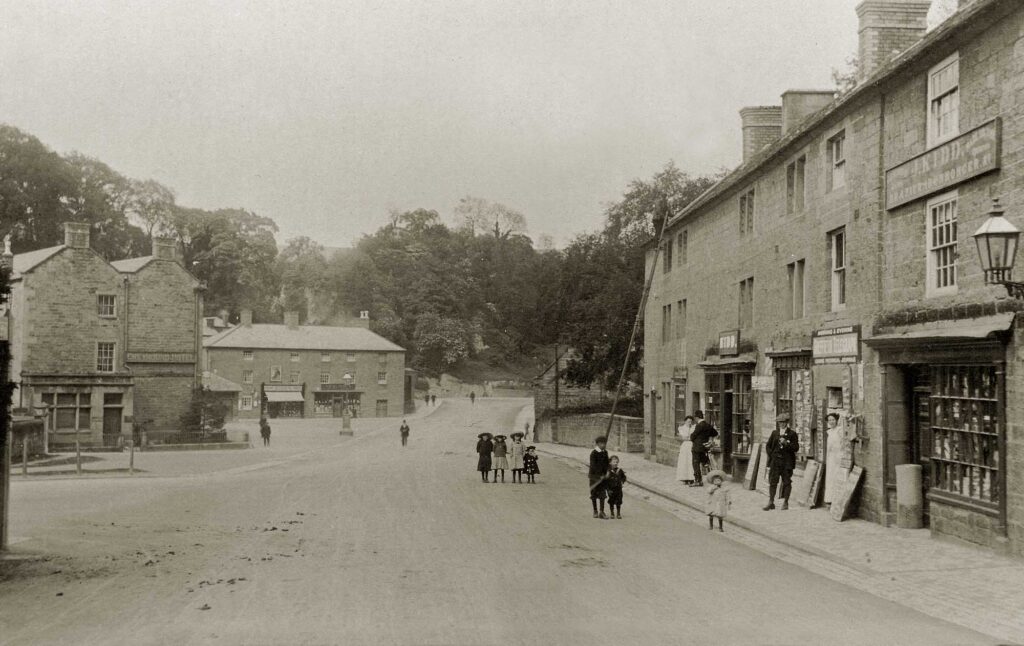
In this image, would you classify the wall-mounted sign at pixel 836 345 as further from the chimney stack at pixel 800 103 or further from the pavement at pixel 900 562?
the chimney stack at pixel 800 103

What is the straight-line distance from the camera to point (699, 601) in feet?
29.6

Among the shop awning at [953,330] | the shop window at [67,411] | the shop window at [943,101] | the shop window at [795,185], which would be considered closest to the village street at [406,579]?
the shop awning at [953,330]

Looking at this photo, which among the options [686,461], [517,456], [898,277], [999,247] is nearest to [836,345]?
[898,277]

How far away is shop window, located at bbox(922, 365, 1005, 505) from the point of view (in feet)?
40.9

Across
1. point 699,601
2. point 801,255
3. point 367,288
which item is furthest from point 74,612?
point 367,288

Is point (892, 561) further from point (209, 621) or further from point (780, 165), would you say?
point (780, 165)

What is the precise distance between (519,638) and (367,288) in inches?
3615

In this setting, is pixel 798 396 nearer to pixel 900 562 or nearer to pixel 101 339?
pixel 900 562

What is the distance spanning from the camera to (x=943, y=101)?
555 inches

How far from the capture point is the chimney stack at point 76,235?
146 feet

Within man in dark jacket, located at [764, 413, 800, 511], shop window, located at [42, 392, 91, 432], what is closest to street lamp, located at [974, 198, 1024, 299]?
man in dark jacket, located at [764, 413, 800, 511]

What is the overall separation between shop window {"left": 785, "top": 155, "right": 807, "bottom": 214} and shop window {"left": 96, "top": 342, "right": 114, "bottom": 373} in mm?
36083

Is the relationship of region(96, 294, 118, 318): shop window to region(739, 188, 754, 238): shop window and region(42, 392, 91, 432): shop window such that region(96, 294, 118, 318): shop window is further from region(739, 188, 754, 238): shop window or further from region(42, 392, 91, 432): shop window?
region(739, 188, 754, 238): shop window

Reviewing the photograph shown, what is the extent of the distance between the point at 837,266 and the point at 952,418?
4969 millimetres
